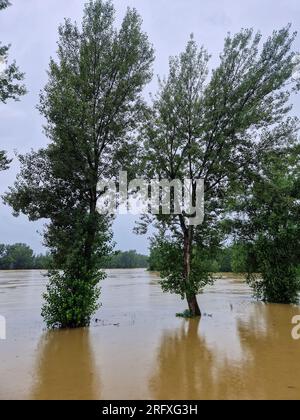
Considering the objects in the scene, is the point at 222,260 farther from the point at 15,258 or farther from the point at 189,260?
the point at 15,258

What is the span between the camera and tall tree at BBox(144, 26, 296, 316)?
573 inches

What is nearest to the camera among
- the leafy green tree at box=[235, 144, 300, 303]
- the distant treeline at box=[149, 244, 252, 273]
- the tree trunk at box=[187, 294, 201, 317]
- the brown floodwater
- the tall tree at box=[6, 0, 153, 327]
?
the brown floodwater

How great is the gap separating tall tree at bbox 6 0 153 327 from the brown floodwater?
6.57 ft

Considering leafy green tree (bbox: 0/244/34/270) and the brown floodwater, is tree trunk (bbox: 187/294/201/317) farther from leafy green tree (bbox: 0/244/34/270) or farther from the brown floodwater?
leafy green tree (bbox: 0/244/34/270)

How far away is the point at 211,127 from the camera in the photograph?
48.9ft

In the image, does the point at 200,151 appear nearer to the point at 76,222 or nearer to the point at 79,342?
the point at 76,222

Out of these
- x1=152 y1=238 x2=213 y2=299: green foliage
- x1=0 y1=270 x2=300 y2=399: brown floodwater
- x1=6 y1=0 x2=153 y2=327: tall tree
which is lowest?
x1=0 y1=270 x2=300 y2=399: brown floodwater

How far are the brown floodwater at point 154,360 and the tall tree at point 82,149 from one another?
200 cm

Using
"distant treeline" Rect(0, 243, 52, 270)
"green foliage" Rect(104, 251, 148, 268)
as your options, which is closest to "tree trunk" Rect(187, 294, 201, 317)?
"distant treeline" Rect(0, 243, 52, 270)

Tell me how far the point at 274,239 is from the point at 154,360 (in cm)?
1349

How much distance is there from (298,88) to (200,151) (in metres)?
4.63

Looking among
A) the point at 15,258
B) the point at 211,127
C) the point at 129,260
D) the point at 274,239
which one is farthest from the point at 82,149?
the point at 129,260
